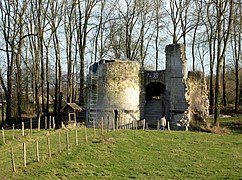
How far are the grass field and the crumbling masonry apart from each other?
22.1 ft

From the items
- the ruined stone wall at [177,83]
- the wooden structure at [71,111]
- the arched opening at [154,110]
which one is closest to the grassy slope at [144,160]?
the wooden structure at [71,111]

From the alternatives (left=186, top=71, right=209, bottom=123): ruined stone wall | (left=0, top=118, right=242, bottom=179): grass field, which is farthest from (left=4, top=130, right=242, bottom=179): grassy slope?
(left=186, top=71, right=209, bottom=123): ruined stone wall

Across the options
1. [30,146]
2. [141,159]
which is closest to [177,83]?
[141,159]

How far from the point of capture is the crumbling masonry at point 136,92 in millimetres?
24641

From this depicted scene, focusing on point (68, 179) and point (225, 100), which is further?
point (225, 100)

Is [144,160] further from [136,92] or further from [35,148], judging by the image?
[136,92]

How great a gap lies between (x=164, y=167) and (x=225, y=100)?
23673 mm

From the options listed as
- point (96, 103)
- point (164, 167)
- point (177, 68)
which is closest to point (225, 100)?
point (177, 68)

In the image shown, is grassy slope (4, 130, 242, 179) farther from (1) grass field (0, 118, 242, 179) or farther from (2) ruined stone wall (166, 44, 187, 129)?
(2) ruined stone wall (166, 44, 187, 129)

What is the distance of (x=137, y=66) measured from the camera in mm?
25938

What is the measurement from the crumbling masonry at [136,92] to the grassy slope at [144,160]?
272 inches

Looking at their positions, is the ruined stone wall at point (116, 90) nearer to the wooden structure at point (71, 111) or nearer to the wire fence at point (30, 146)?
the wooden structure at point (71, 111)

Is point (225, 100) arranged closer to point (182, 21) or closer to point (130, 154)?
point (182, 21)

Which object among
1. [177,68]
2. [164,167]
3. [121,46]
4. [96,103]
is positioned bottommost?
[164,167]
